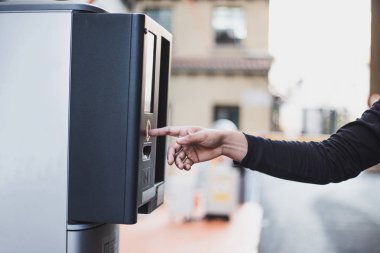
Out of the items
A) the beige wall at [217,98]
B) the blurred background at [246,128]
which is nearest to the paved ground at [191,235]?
the blurred background at [246,128]

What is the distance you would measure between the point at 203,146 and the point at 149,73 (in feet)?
0.90

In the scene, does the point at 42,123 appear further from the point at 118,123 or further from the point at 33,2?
the point at 33,2

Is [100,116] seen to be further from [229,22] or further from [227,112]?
[229,22]

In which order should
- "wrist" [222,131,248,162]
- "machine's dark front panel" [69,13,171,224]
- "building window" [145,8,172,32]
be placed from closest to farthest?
"machine's dark front panel" [69,13,171,224] < "wrist" [222,131,248,162] < "building window" [145,8,172,32]

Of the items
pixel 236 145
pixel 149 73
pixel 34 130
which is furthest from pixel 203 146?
pixel 34 130

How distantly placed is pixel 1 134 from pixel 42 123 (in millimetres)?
128

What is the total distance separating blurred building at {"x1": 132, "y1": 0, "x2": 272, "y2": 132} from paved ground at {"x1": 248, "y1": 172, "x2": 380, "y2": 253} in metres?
3.00

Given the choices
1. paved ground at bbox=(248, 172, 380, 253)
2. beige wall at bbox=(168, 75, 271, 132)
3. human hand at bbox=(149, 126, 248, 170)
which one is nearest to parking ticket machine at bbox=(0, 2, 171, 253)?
human hand at bbox=(149, 126, 248, 170)

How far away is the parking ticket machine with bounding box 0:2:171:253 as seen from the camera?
1438 mm

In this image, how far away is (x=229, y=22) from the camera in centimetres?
1750

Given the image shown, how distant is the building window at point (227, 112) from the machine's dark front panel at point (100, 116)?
631 inches

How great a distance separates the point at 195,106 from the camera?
17.4 meters

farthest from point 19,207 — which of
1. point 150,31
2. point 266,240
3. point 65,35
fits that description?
point 266,240

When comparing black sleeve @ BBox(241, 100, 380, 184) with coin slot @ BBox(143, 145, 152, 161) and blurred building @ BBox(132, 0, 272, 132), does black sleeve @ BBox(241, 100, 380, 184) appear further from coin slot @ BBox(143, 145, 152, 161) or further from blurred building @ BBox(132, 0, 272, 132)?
blurred building @ BBox(132, 0, 272, 132)
